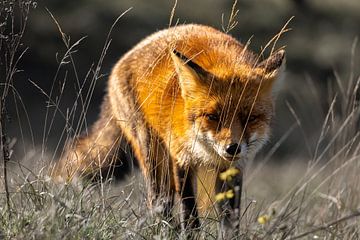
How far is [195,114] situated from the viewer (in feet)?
17.5

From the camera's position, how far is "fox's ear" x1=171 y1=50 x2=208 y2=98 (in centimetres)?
527

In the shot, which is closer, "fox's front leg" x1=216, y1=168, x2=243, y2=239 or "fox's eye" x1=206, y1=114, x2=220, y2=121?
"fox's front leg" x1=216, y1=168, x2=243, y2=239

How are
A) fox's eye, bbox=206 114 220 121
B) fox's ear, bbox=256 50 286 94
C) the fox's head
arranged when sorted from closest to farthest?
1. the fox's head
2. fox's eye, bbox=206 114 220 121
3. fox's ear, bbox=256 50 286 94

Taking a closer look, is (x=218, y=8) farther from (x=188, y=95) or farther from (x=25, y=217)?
(x=25, y=217)

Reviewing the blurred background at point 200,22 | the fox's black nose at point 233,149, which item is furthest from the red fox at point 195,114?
the blurred background at point 200,22

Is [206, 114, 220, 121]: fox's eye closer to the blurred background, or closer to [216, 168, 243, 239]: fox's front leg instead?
[216, 168, 243, 239]: fox's front leg

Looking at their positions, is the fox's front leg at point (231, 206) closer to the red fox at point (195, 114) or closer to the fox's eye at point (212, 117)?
the red fox at point (195, 114)

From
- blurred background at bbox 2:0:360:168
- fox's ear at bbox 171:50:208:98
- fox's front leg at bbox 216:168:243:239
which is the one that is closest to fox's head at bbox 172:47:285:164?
fox's ear at bbox 171:50:208:98

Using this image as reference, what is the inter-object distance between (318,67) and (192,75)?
49.8 ft

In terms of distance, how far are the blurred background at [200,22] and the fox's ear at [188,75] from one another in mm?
10657

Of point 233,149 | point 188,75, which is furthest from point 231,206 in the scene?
point 188,75

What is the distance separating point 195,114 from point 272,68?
24.1 inches

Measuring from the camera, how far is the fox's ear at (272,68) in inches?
214

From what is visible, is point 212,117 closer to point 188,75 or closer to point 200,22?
point 188,75
